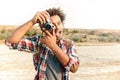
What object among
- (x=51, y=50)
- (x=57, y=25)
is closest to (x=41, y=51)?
(x=51, y=50)

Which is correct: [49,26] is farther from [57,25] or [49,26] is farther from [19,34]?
[19,34]

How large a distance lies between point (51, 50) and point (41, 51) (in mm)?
138

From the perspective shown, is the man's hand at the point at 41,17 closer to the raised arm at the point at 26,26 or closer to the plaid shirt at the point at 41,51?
the raised arm at the point at 26,26

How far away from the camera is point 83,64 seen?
57.7 ft

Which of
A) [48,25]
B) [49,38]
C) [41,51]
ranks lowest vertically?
[41,51]

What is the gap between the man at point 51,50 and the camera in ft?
11.7

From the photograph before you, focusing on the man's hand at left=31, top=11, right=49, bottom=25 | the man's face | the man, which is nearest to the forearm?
the man

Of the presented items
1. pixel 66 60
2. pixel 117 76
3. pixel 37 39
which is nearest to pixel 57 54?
pixel 66 60

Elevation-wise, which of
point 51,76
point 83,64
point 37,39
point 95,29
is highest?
point 37,39

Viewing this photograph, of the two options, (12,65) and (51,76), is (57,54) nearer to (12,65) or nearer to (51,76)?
(51,76)

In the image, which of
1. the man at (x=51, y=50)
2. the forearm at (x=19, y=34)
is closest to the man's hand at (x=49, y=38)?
the man at (x=51, y=50)

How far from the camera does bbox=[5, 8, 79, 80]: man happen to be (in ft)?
11.7

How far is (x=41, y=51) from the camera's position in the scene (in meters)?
3.68

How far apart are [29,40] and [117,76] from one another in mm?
10186
